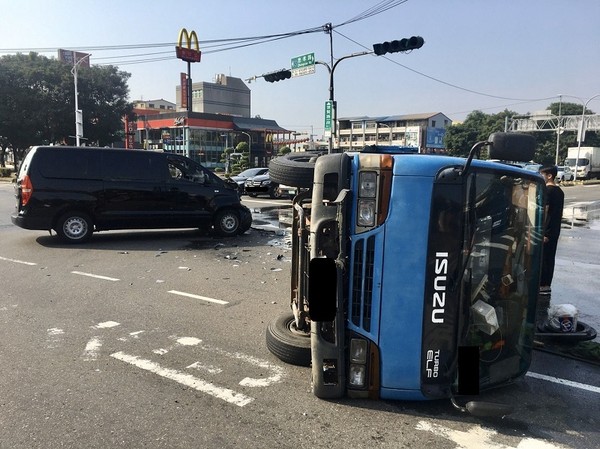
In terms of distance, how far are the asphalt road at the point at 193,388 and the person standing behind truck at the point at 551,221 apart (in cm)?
231

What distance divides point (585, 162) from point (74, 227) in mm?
56031

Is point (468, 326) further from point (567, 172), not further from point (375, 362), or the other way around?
point (567, 172)

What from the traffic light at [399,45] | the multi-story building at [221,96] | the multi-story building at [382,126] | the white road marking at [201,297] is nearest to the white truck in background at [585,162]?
the traffic light at [399,45]

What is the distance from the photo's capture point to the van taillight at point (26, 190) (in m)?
9.33

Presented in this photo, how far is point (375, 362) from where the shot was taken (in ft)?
11.0

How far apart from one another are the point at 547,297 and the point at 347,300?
4451mm

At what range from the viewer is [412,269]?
3.18m

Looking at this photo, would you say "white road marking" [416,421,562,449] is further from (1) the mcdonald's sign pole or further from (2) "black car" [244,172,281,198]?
(1) the mcdonald's sign pole

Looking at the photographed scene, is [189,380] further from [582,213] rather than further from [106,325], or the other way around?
[582,213]

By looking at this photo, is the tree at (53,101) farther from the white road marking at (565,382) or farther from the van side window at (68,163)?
the white road marking at (565,382)

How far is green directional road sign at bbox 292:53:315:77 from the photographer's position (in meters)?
20.2

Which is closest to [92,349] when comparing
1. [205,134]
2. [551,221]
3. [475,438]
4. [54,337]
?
[54,337]

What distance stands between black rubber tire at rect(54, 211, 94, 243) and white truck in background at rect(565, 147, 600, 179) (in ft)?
173

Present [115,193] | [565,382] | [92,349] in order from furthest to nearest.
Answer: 1. [115,193]
2. [92,349]
3. [565,382]
